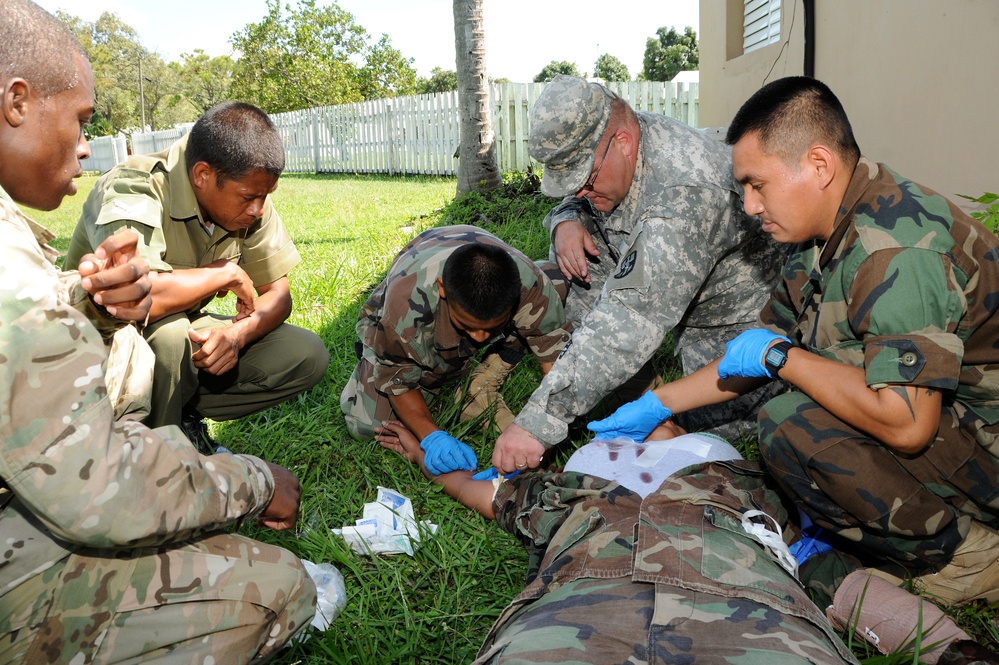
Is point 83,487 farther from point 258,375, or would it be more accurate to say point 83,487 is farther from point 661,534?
point 258,375

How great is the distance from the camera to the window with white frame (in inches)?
262

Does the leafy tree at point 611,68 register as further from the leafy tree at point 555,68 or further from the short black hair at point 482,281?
the short black hair at point 482,281

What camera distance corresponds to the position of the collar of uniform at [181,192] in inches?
120

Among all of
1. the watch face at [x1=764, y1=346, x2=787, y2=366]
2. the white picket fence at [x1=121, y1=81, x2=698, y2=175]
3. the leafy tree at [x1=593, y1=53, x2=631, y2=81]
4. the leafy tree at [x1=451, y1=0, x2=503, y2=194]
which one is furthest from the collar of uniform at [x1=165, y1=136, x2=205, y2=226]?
the leafy tree at [x1=593, y1=53, x2=631, y2=81]

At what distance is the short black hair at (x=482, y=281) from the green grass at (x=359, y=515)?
74cm

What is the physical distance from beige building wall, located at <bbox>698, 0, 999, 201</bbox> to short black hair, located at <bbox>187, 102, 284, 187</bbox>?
3.56 meters

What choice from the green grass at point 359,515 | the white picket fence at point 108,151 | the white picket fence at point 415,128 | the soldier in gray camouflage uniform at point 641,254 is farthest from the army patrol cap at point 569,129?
the white picket fence at point 108,151

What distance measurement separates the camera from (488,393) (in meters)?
3.65

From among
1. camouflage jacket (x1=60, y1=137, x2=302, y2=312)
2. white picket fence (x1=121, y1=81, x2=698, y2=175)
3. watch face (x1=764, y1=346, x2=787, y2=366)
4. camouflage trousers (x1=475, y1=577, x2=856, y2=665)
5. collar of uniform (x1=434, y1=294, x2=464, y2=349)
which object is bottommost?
camouflage trousers (x1=475, y1=577, x2=856, y2=665)

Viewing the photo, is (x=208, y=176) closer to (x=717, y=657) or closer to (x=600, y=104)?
(x=600, y=104)

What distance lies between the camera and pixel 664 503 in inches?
82.7

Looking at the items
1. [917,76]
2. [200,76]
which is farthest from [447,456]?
[200,76]

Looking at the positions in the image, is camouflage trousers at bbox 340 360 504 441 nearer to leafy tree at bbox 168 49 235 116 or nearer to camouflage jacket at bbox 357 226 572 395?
camouflage jacket at bbox 357 226 572 395

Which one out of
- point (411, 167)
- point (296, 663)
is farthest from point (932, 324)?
point (411, 167)
